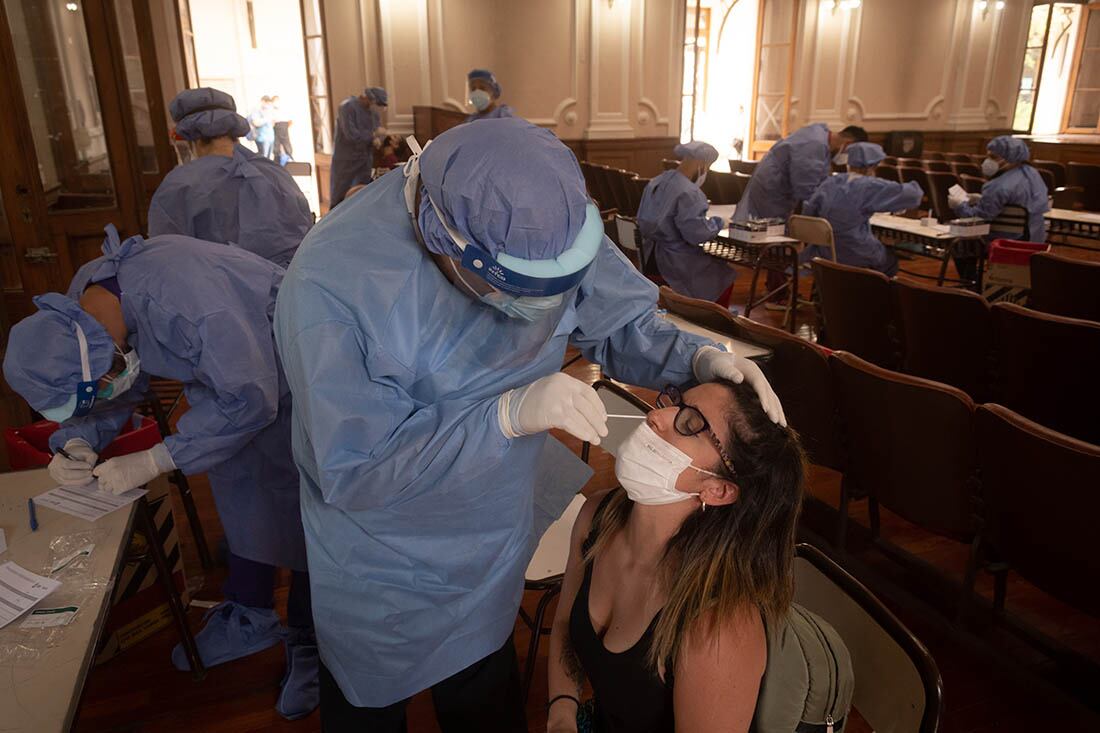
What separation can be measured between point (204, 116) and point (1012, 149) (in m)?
4.93

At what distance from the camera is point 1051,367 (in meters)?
2.41

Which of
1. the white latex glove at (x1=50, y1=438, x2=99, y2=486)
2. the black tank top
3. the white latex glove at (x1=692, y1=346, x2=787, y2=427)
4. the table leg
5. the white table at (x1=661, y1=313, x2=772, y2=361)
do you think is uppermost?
the white latex glove at (x1=692, y1=346, x2=787, y2=427)

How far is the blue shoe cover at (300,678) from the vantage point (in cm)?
186

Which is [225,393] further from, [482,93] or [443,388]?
[482,93]

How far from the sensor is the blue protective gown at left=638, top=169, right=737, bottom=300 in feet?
14.0

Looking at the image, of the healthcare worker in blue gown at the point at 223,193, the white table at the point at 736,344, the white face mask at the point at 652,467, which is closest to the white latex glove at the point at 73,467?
the white face mask at the point at 652,467

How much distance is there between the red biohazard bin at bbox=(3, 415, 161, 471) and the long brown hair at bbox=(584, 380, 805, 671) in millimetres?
1538

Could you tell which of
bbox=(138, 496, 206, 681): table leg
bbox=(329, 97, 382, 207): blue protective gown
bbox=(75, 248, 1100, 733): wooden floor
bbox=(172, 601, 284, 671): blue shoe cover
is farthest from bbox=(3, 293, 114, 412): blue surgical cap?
bbox=(329, 97, 382, 207): blue protective gown

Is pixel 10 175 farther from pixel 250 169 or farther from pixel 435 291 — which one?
pixel 435 291

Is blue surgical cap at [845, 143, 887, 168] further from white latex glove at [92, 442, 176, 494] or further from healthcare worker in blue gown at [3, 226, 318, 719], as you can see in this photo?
white latex glove at [92, 442, 176, 494]

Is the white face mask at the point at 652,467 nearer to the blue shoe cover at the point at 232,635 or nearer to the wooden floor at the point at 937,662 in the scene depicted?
the wooden floor at the point at 937,662

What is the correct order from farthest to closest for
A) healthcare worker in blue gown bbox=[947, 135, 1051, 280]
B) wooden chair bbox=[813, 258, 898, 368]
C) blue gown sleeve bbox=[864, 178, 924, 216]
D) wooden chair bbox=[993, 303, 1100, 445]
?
healthcare worker in blue gown bbox=[947, 135, 1051, 280]
blue gown sleeve bbox=[864, 178, 924, 216]
wooden chair bbox=[813, 258, 898, 368]
wooden chair bbox=[993, 303, 1100, 445]

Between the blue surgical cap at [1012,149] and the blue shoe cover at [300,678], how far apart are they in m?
5.24

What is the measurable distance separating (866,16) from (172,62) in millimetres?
8295
